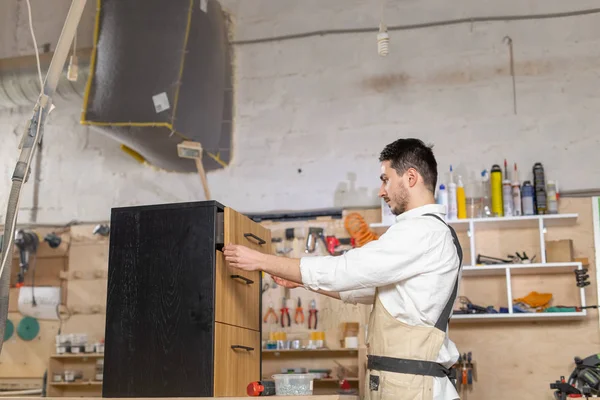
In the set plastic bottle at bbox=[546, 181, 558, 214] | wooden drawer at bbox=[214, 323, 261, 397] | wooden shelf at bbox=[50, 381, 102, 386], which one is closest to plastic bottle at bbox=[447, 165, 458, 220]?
plastic bottle at bbox=[546, 181, 558, 214]

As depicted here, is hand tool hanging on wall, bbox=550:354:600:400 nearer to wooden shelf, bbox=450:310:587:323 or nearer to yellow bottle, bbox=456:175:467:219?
wooden shelf, bbox=450:310:587:323

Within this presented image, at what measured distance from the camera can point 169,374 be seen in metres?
2.36

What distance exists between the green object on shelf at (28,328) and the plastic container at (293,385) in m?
3.61

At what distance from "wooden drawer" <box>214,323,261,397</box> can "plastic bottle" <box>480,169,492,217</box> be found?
237cm

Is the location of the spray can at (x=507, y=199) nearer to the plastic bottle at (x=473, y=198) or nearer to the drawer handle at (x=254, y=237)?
the plastic bottle at (x=473, y=198)

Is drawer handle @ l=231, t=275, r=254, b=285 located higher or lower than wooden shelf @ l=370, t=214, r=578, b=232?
lower

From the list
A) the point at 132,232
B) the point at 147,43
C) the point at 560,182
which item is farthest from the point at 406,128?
the point at 132,232

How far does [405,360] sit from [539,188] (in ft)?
8.82

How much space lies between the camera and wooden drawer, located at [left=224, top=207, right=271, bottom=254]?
2469mm

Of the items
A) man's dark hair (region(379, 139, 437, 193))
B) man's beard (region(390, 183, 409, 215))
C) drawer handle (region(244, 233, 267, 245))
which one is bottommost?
drawer handle (region(244, 233, 267, 245))

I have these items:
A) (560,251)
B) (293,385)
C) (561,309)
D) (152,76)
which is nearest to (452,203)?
(560,251)

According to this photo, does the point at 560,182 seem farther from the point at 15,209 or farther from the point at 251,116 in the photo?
the point at 15,209

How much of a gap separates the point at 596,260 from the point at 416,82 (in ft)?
5.69

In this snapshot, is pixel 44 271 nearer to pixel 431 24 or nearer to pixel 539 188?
pixel 431 24
